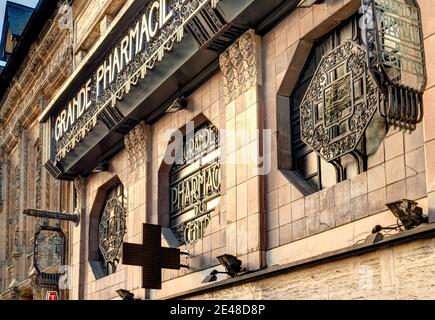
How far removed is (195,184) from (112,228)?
5.10 metres

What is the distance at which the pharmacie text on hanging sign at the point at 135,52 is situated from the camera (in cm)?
1747

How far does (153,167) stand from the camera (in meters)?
20.7

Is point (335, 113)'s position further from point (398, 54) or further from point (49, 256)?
point (49, 256)

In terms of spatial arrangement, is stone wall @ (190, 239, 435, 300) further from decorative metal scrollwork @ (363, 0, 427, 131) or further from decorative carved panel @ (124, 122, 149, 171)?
decorative carved panel @ (124, 122, 149, 171)

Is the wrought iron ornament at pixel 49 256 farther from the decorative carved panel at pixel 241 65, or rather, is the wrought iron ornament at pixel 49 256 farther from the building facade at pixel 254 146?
the decorative carved panel at pixel 241 65

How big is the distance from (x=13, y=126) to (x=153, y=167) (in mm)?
17308

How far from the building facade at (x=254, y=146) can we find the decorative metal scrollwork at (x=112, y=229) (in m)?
0.09

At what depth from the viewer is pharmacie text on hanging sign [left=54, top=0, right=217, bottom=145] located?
17.5 m

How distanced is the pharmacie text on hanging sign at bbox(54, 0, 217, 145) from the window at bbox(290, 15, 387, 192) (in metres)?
2.99

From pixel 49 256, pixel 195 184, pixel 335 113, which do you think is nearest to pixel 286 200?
pixel 335 113

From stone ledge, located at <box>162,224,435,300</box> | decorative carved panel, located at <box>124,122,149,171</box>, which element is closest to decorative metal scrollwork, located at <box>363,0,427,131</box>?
stone ledge, located at <box>162,224,435,300</box>

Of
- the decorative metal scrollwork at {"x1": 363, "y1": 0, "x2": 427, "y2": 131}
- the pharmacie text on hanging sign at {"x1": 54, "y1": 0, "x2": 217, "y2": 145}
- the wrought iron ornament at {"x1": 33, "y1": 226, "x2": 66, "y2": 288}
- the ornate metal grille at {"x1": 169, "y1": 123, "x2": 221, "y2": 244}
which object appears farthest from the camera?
the wrought iron ornament at {"x1": 33, "y1": 226, "x2": 66, "y2": 288}

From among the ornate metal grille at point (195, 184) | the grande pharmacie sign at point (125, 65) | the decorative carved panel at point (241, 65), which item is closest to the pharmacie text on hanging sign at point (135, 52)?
the grande pharmacie sign at point (125, 65)

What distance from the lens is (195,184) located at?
1916 centimetres
